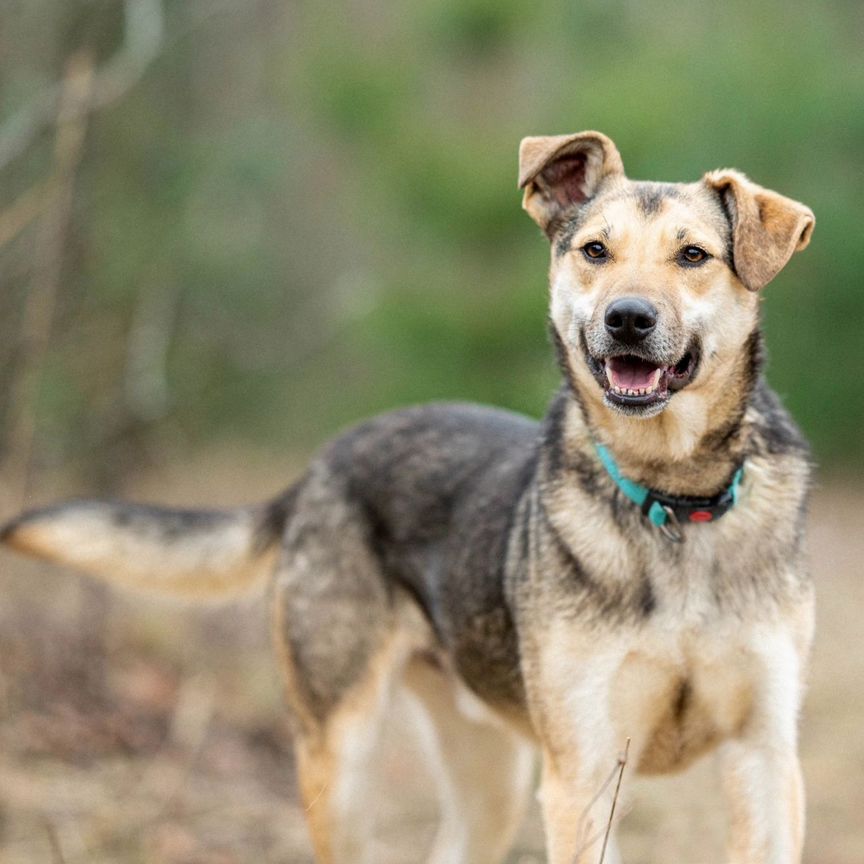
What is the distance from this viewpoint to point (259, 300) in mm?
→ 14062

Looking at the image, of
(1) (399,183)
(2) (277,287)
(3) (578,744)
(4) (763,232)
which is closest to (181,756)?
(3) (578,744)

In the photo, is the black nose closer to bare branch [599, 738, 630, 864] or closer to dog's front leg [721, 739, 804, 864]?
bare branch [599, 738, 630, 864]

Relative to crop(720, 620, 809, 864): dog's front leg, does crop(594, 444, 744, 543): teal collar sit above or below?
above

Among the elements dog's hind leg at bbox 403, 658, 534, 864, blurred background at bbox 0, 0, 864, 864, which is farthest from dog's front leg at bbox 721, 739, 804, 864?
blurred background at bbox 0, 0, 864, 864

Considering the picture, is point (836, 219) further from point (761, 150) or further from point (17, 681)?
point (17, 681)

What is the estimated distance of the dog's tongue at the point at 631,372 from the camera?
3.70 metres

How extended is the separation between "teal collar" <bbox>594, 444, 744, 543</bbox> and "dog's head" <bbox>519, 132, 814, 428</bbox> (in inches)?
10.8

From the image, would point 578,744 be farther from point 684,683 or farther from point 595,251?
point 595,251

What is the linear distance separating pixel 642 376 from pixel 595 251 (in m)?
0.42

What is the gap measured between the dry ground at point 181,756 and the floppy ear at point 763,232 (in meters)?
1.61

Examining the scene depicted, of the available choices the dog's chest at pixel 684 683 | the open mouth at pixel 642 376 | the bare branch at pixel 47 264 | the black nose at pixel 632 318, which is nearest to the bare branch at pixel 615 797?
the dog's chest at pixel 684 683

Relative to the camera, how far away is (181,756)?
674 centimetres

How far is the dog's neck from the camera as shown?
153 inches

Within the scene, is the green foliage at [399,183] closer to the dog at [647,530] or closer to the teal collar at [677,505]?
A: the dog at [647,530]
